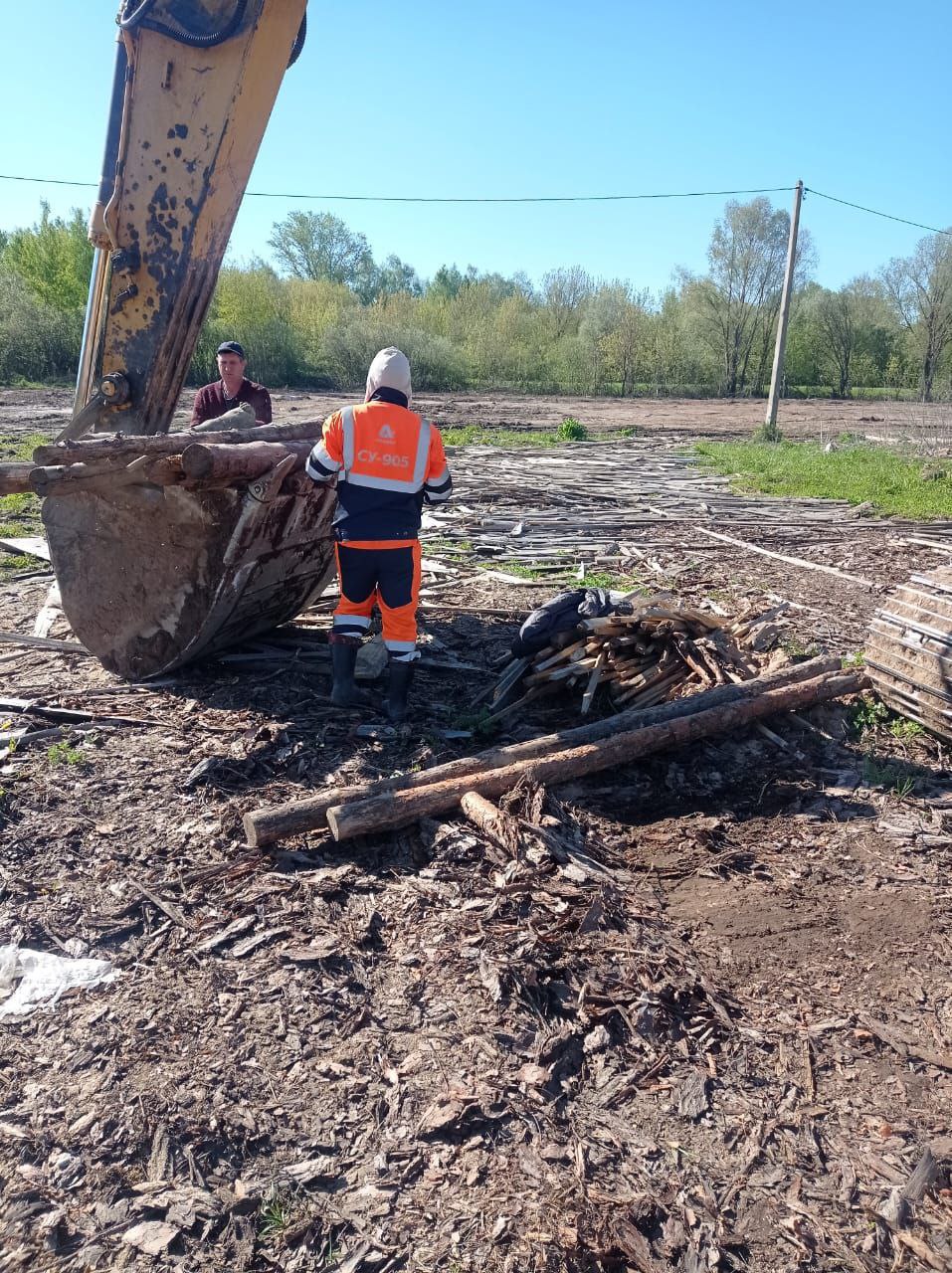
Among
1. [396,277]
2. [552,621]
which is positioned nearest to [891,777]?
[552,621]

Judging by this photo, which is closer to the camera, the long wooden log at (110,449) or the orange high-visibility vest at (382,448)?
the long wooden log at (110,449)

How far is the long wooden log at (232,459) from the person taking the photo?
4.63m

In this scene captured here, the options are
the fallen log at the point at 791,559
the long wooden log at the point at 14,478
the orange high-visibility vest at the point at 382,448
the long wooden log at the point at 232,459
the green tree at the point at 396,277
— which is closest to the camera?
the long wooden log at the point at 232,459

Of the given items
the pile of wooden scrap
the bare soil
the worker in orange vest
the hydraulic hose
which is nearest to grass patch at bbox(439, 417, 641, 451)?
the hydraulic hose

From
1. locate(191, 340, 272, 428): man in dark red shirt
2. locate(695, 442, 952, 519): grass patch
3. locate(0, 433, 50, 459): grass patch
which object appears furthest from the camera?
locate(0, 433, 50, 459): grass patch

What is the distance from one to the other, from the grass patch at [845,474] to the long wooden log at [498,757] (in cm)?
889

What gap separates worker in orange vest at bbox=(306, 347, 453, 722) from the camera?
5164 mm

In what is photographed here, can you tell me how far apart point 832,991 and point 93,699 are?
446 centimetres

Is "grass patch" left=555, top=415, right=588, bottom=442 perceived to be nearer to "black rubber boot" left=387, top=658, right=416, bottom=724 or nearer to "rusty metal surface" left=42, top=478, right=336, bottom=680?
"rusty metal surface" left=42, top=478, right=336, bottom=680

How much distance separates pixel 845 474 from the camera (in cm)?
1719

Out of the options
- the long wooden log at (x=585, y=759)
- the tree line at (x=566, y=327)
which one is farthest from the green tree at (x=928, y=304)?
the long wooden log at (x=585, y=759)

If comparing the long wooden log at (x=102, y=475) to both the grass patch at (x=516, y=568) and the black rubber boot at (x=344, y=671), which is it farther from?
the grass patch at (x=516, y=568)

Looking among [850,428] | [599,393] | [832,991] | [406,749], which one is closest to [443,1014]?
[832,991]

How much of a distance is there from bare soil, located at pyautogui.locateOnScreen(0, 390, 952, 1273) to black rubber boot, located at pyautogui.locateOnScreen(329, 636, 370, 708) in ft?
0.49
